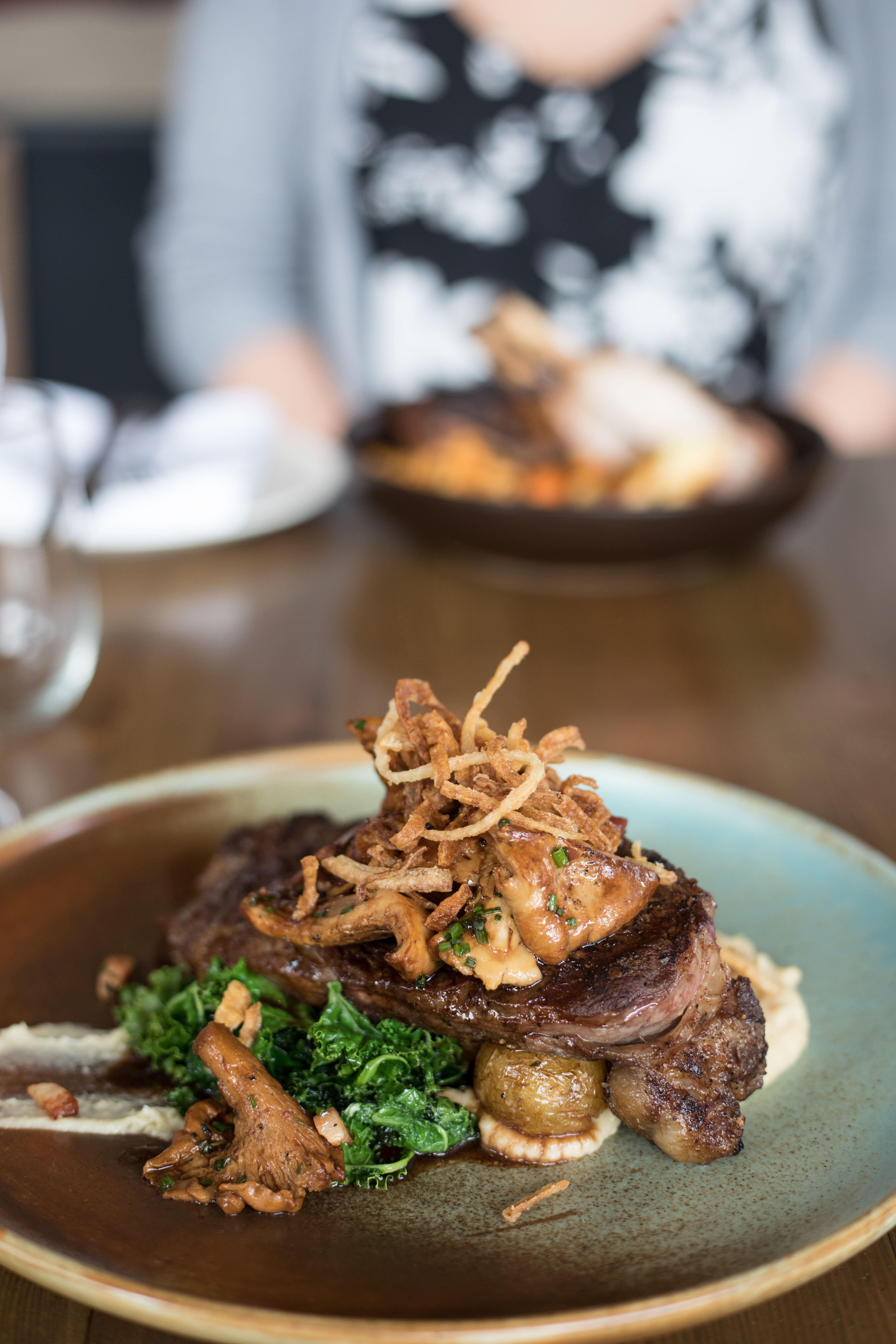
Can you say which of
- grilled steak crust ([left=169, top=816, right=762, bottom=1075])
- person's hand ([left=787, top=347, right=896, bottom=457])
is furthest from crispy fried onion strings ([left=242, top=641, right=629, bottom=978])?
person's hand ([left=787, top=347, right=896, bottom=457])

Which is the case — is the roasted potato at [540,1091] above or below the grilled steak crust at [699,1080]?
below

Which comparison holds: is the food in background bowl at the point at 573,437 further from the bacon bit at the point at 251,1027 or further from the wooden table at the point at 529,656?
the bacon bit at the point at 251,1027

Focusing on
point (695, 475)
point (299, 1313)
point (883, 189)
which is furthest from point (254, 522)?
point (883, 189)

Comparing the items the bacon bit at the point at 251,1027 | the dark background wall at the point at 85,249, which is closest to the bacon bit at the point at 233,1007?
the bacon bit at the point at 251,1027

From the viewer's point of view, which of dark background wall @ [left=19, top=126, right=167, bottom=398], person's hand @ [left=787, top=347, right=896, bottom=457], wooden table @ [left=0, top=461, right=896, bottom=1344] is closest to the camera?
wooden table @ [left=0, top=461, right=896, bottom=1344]

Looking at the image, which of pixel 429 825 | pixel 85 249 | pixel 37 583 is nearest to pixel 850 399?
pixel 37 583

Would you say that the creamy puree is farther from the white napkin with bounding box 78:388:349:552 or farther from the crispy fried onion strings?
the white napkin with bounding box 78:388:349:552

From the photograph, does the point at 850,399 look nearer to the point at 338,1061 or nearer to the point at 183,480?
the point at 183,480
